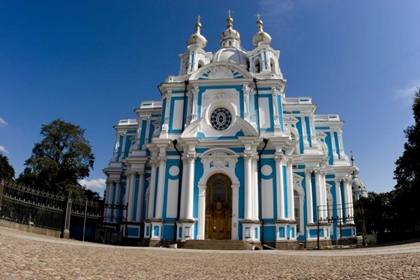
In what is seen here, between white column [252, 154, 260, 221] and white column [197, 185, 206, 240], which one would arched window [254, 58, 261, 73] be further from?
white column [197, 185, 206, 240]

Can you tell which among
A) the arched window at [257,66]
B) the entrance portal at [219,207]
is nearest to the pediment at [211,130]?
the entrance portal at [219,207]

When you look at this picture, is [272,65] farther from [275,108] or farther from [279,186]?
[279,186]

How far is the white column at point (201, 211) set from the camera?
20.9 m

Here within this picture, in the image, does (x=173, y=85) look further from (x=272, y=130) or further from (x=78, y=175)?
(x=78, y=175)

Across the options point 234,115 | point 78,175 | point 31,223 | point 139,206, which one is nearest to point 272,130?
point 234,115

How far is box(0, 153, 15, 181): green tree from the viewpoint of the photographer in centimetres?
3189

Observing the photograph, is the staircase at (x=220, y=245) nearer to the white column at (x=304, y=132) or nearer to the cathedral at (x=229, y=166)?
the cathedral at (x=229, y=166)

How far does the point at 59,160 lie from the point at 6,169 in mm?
5133

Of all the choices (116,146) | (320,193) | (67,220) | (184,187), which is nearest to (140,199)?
(184,187)

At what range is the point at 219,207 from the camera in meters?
21.7

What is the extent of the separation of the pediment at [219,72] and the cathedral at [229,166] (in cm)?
7

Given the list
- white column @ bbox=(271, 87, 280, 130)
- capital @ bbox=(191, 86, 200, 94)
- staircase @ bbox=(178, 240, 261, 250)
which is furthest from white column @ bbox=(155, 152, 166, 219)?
white column @ bbox=(271, 87, 280, 130)

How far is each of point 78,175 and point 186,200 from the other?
56.5 feet

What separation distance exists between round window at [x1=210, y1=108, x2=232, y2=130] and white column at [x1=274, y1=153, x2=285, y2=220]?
167 inches
